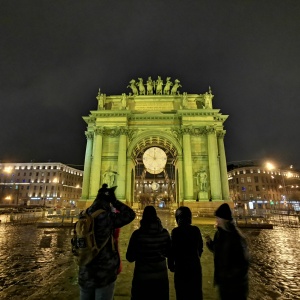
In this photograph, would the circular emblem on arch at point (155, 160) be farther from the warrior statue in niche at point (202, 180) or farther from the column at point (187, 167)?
the warrior statue in niche at point (202, 180)

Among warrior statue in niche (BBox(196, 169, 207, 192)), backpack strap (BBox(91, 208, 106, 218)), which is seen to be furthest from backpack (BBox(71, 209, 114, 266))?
warrior statue in niche (BBox(196, 169, 207, 192))

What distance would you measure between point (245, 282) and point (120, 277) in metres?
4.27

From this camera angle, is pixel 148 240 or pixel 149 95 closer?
pixel 148 240

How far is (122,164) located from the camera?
103 ft

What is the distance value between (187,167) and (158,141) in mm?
8144

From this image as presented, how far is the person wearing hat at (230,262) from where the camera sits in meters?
3.09

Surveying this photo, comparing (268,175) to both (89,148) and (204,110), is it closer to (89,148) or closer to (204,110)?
(204,110)

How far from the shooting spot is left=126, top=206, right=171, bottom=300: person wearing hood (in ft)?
10.4

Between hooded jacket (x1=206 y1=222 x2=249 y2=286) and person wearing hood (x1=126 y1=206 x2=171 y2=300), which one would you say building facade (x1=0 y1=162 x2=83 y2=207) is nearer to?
person wearing hood (x1=126 y1=206 x2=171 y2=300)

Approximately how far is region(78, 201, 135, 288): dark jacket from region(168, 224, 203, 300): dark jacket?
1.01 meters

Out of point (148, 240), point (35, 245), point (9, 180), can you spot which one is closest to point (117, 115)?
point (35, 245)

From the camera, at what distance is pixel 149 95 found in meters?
36.3

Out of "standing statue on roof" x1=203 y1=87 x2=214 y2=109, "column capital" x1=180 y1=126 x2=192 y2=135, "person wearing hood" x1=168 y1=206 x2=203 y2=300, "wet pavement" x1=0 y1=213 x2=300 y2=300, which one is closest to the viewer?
"person wearing hood" x1=168 y1=206 x2=203 y2=300

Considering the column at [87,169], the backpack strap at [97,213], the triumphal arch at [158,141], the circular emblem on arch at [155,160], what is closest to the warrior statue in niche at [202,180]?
the triumphal arch at [158,141]
